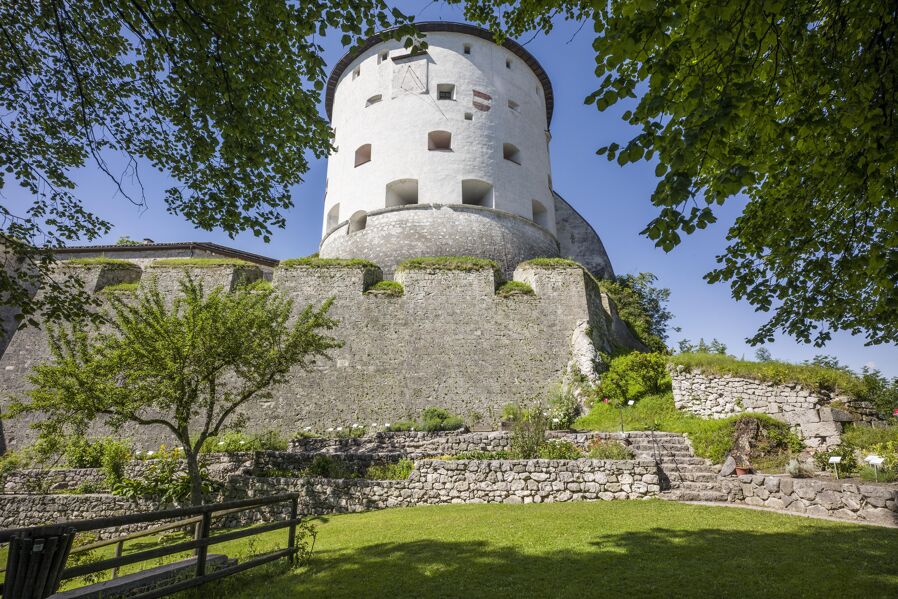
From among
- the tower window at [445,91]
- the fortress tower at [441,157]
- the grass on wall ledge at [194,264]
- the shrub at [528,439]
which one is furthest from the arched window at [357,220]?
the shrub at [528,439]

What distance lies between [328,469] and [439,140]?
15928 millimetres

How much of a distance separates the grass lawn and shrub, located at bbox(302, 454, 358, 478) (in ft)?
9.66

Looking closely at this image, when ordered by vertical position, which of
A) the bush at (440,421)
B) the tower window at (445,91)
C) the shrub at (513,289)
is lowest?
the bush at (440,421)

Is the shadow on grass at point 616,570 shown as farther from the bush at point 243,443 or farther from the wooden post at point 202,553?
the bush at point 243,443

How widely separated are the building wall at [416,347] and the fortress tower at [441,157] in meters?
2.58

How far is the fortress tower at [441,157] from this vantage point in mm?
20078

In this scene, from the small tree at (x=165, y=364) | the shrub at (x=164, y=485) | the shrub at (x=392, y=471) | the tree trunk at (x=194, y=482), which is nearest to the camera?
the small tree at (x=165, y=364)

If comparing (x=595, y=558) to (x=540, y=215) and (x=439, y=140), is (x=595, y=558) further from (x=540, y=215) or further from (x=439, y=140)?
(x=439, y=140)

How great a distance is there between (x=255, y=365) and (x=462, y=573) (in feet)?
24.2

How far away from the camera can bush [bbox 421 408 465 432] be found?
46.8 ft

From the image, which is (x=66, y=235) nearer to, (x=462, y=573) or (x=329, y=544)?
(x=329, y=544)

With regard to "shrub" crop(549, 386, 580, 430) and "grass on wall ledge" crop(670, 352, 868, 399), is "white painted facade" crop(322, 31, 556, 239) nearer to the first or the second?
"shrub" crop(549, 386, 580, 430)

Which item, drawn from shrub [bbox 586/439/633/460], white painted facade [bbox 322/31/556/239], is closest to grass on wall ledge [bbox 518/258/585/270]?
white painted facade [bbox 322/31/556/239]

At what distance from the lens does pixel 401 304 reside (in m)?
17.3
